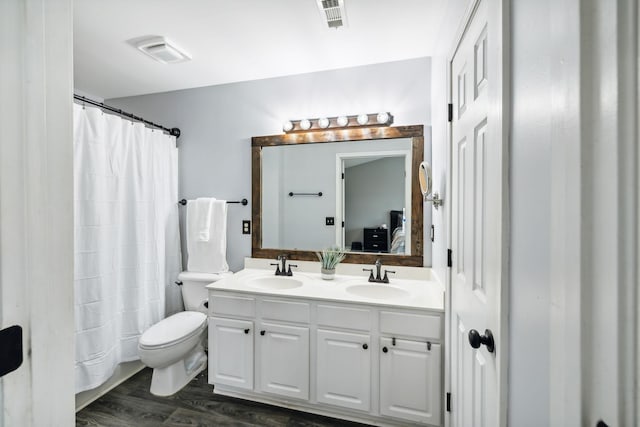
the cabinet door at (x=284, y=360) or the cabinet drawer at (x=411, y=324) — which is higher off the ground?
the cabinet drawer at (x=411, y=324)

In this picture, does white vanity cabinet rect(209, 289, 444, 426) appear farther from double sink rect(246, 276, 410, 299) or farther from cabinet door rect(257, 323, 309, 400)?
double sink rect(246, 276, 410, 299)

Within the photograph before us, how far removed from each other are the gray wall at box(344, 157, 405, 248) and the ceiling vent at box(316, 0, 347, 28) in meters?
0.96

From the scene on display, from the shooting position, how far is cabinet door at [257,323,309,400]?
5.84 feet

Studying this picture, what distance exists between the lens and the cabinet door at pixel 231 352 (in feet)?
6.18

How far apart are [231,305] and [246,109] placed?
1.64 meters

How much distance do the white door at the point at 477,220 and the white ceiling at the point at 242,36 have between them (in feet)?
1.98

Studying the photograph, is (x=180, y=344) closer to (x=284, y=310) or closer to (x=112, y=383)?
(x=112, y=383)

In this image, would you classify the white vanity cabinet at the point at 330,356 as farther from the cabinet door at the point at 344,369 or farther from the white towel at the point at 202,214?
the white towel at the point at 202,214

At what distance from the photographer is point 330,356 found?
1.73m

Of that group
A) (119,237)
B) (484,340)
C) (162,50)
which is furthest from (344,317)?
(162,50)

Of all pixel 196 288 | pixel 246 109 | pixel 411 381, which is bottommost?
pixel 411 381

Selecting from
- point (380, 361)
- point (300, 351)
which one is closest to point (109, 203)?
point (300, 351)

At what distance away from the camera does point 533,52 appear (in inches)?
24.5

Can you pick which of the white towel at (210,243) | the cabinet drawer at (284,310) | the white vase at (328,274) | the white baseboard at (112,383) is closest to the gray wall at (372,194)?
the white vase at (328,274)
